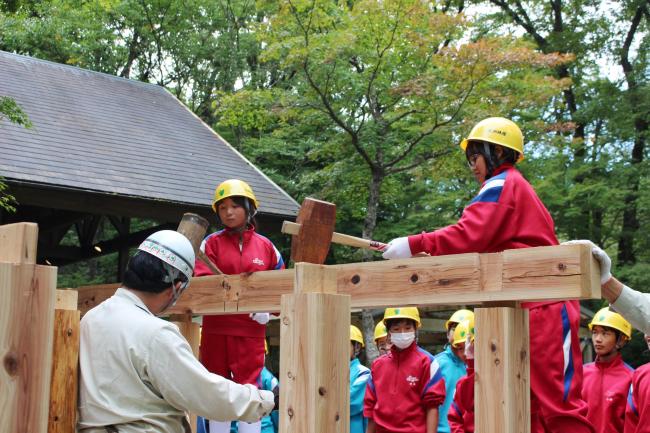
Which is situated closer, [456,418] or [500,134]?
[500,134]

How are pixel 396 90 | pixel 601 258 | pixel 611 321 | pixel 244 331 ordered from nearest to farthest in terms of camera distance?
pixel 601 258, pixel 244 331, pixel 611 321, pixel 396 90

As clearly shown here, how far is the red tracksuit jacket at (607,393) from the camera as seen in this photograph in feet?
23.2

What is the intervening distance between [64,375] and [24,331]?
0.39m

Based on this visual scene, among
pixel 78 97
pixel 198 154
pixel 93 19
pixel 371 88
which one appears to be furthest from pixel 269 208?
pixel 93 19

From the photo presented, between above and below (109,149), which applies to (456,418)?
below

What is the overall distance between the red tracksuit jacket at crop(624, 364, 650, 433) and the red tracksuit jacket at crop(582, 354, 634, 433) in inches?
26.9

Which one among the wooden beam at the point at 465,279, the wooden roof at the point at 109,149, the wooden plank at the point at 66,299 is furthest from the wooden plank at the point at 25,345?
the wooden roof at the point at 109,149

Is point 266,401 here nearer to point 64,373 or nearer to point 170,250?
point 170,250

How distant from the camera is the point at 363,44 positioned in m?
14.2

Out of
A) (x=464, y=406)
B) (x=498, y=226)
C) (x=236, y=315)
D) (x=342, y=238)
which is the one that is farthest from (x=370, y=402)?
(x=498, y=226)

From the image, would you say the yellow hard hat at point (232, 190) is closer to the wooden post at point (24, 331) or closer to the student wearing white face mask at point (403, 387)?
the student wearing white face mask at point (403, 387)

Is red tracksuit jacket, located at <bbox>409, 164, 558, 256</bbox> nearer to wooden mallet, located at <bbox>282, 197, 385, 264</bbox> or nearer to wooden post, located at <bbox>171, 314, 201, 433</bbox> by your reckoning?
wooden mallet, located at <bbox>282, 197, 385, 264</bbox>

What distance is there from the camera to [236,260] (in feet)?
20.2

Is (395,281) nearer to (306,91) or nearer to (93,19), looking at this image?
(306,91)
